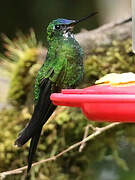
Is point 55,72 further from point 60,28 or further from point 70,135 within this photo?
point 70,135

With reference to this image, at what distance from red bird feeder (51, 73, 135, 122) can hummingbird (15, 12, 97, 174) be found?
47 cm

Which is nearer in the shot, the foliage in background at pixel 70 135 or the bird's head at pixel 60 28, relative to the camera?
the bird's head at pixel 60 28

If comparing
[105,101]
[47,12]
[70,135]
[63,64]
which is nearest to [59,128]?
[70,135]

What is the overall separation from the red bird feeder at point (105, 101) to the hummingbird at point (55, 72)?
0.47 metres

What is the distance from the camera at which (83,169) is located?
415cm

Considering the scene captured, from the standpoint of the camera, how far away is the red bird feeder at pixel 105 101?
88.2 inches

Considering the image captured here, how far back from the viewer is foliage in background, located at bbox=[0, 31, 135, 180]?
3.95m

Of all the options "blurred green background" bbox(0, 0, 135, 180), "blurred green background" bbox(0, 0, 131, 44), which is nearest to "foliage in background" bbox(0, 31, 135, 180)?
"blurred green background" bbox(0, 0, 135, 180)

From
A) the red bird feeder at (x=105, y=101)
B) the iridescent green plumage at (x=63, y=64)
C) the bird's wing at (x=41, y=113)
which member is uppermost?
the red bird feeder at (x=105, y=101)

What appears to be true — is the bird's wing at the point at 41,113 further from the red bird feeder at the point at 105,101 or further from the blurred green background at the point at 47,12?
the blurred green background at the point at 47,12

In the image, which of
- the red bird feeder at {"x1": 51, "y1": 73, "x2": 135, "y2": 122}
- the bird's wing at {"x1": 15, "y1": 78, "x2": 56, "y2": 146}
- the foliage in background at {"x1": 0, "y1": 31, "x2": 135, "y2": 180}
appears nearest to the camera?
the red bird feeder at {"x1": 51, "y1": 73, "x2": 135, "y2": 122}

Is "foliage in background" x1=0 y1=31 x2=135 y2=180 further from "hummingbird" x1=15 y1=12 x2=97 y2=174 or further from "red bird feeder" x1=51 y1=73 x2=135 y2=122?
"red bird feeder" x1=51 y1=73 x2=135 y2=122

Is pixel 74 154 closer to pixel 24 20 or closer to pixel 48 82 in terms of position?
pixel 48 82

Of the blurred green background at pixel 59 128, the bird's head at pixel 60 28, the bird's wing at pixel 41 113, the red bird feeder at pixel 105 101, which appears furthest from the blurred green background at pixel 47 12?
the red bird feeder at pixel 105 101
